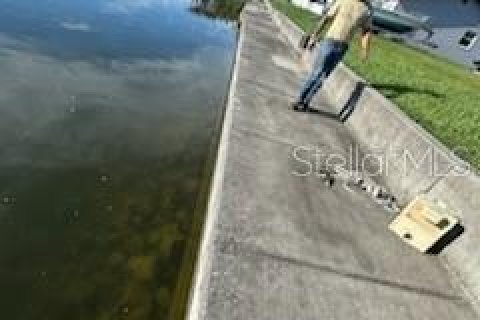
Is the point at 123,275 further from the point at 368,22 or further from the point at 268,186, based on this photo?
the point at 368,22

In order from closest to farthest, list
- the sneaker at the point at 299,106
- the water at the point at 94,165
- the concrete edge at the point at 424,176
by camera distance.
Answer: the water at the point at 94,165
the concrete edge at the point at 424,176
the sneaker at the point at 299,106

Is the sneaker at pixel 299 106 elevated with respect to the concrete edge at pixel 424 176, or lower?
lower

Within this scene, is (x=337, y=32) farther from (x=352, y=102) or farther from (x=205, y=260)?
(x=205, y=260)

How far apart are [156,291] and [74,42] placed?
25.8ft

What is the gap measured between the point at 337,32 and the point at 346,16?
0.26 m

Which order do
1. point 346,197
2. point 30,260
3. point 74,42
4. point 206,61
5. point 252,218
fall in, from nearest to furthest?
point 30,260 < point 252,218 < point 346,197 < point 74,42 < point 206,61

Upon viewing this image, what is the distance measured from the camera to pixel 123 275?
4488 millimetres

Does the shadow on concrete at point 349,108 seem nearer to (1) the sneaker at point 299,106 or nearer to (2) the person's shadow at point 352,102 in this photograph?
(2) the person's shadow at point 352,102

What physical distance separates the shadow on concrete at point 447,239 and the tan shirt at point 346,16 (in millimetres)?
3857

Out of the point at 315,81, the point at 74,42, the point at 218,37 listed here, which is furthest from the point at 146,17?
the point at 315,81

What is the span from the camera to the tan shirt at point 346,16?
7984 millimetres

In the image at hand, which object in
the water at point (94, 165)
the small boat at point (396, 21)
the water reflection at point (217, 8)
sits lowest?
the water reflection at point (217, 8)

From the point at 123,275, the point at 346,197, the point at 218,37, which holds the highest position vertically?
the point at 346,197

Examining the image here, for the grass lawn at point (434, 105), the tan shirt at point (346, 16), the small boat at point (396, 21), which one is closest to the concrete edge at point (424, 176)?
the grass lawn at point (434, 105)
